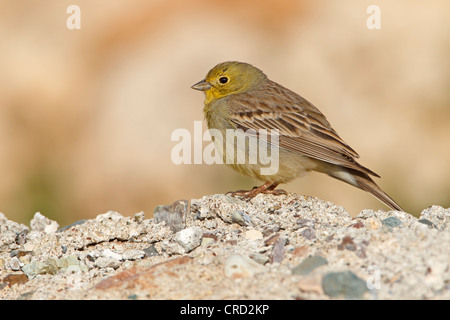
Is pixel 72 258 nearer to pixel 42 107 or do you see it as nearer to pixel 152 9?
pixel 42 107

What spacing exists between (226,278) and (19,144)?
27.4 ft

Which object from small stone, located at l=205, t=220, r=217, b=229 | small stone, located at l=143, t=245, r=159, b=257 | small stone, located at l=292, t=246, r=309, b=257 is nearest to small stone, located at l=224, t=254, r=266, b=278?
small stone, located at l=292, t=246, r=309, b=257

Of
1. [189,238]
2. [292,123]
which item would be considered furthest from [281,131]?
[189,238]

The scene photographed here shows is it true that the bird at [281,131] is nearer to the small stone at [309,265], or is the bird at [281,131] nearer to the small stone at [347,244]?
the small stone at [347,244]

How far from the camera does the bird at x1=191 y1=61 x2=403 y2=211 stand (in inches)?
282

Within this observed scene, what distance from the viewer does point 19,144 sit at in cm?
1208

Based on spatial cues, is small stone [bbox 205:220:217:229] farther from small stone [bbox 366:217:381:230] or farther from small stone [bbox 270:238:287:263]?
small stone [bbox 366:217:381:230]

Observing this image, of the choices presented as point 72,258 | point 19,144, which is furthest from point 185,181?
point 72,258

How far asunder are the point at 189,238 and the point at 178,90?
7.89m

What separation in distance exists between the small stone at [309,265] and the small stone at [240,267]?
0.24 meters

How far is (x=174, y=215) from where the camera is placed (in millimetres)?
6035

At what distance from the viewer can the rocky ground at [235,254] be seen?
4312mm

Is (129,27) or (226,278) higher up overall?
(129,27)

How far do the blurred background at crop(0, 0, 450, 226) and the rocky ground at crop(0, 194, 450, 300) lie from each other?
474 cm
